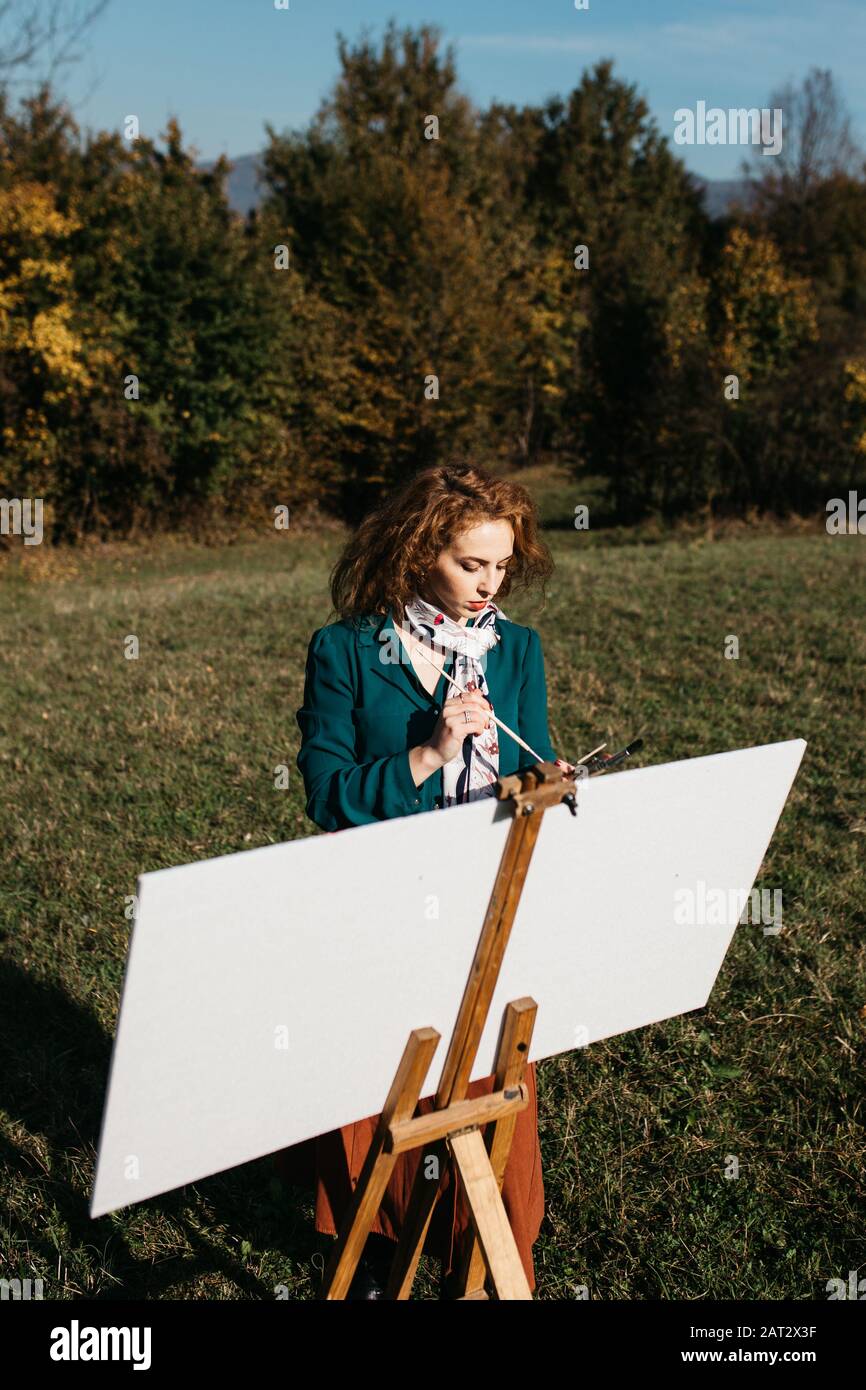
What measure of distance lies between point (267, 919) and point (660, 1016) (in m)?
1.11

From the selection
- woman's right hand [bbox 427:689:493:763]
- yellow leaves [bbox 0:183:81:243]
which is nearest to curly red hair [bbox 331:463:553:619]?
woman's right hand [bbox 427:689:493:763]

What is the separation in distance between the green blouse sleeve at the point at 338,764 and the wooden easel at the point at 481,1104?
1.81 feet

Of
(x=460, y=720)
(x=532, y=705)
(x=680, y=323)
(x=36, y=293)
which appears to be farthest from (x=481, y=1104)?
(x=680, y=323)

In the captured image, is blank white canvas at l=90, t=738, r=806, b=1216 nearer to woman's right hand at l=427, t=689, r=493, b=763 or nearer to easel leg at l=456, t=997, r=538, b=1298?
easel leg at l=456, t=997, r=538, b=1298

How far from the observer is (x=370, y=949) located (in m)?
1.68

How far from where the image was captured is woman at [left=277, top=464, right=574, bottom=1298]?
7.98 feet

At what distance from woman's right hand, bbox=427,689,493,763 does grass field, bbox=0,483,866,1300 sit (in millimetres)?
1741

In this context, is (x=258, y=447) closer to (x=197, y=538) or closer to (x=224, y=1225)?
(x=197, y=538)

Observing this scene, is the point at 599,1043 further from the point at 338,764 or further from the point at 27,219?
the point at 27,219

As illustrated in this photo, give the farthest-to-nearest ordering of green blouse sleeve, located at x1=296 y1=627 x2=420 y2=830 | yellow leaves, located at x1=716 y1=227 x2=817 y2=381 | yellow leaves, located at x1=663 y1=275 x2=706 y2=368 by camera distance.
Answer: yellow leaves, located at x1=716 y1=227 x2=817 y2=381 → yellow leaves, located at x1=663 y1=275 x2=706 y2=368 → green blouse sleeve, located at x1=296 y1=627 x2=420 y2=830

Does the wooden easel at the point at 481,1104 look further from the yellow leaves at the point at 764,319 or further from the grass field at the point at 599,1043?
the yellow leaves at the point at 764,319

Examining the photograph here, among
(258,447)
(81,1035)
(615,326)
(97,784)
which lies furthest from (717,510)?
(81,1035)

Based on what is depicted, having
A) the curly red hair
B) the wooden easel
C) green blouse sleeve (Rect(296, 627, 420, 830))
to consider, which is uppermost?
the curly red hair
